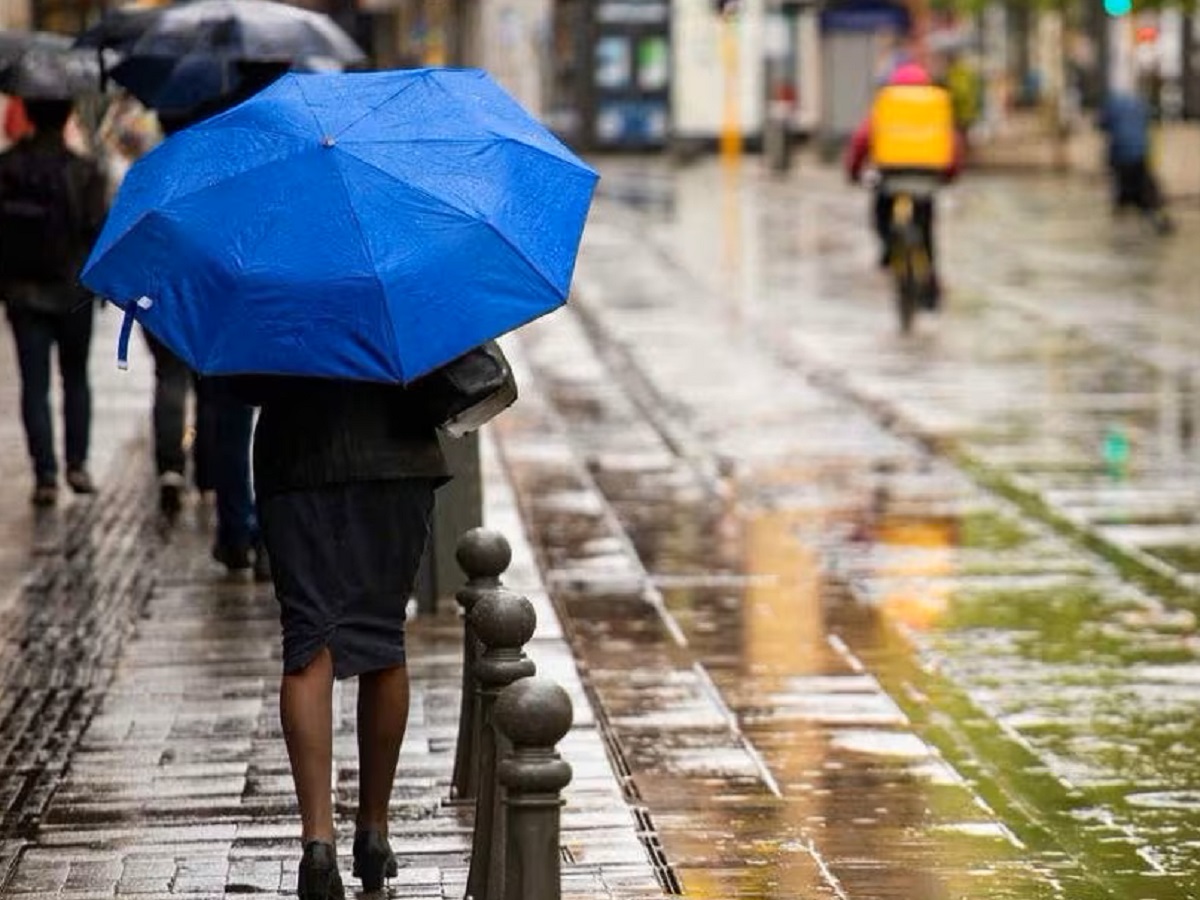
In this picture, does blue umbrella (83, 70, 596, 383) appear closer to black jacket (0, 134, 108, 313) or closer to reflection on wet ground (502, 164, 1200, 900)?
reflection on wet ground (502, 164, 1200, 900)

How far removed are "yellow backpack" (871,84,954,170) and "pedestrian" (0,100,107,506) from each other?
1064 cm

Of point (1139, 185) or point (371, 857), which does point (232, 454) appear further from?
point (1139, 185)

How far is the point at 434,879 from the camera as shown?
7500mm

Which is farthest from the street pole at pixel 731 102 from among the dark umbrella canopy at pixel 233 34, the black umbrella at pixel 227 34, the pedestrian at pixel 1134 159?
the dark umbrella canopy at pixel 233 34

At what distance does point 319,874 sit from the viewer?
23.1ft

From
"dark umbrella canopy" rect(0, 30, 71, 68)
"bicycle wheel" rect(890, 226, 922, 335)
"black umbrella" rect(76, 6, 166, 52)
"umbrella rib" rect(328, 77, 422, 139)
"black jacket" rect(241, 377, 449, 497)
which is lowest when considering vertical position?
"bicycle wheel" rect(890, 226, 922, 335)

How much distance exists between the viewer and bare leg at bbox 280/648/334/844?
7117 mm

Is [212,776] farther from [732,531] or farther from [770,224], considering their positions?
[770,224]

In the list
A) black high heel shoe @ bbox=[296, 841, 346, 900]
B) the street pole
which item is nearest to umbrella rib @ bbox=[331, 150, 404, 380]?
black high heel shoe @ bbox=[296, 841, 346, 900]

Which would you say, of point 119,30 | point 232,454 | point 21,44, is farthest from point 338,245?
point 21,44

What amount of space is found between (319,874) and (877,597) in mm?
5284

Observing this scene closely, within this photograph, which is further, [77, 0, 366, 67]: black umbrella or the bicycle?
the bicycle

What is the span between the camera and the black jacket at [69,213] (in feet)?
45.2

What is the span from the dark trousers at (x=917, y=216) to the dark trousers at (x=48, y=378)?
1083 centimetres
